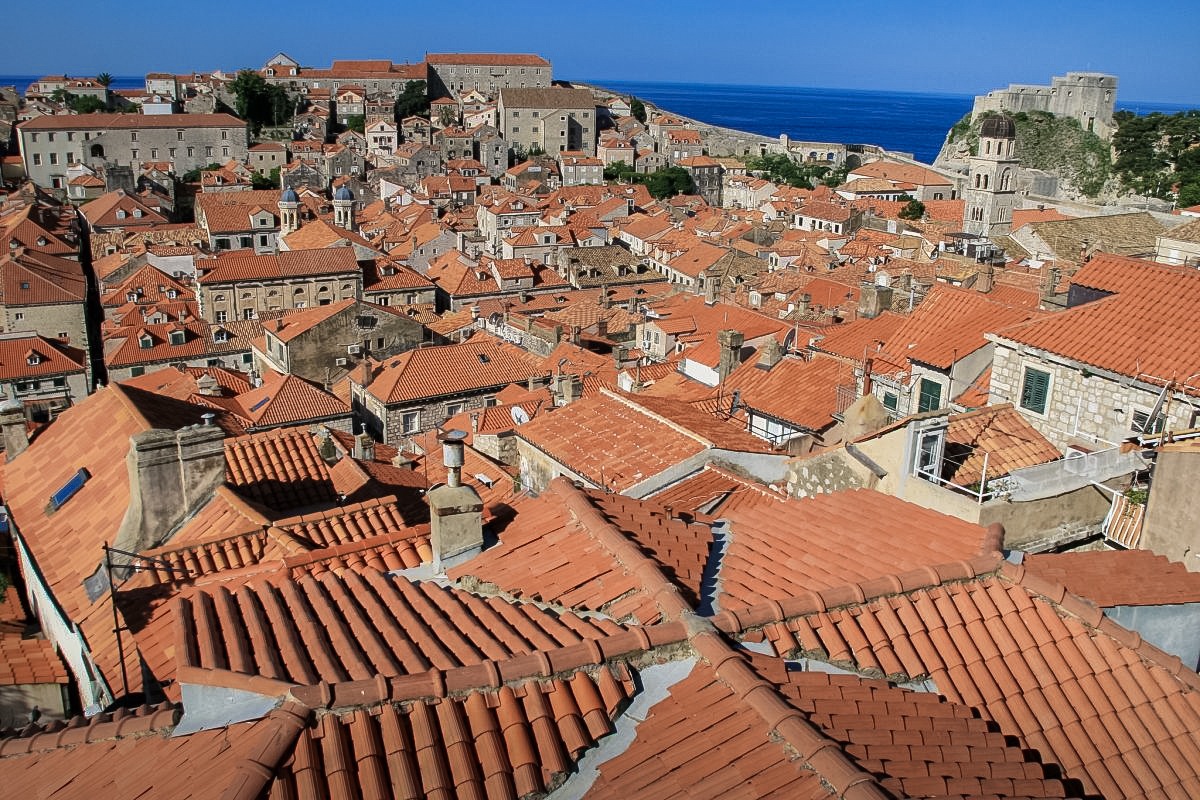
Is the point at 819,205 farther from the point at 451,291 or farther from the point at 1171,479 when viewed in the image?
the point at 1171,479

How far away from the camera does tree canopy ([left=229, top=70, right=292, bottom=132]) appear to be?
119m

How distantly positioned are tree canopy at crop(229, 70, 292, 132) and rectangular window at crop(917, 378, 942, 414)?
381ft

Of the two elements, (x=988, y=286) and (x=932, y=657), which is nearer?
(x=932, y=657)

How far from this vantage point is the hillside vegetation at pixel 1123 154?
253 feet

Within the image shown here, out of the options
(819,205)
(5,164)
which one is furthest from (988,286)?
(5,164)

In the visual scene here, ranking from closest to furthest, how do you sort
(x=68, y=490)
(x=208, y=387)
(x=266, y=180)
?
(x=68, y=490)
(x=208, y=387)
(x=266, y=180)

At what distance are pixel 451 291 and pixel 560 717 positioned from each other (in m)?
52.7

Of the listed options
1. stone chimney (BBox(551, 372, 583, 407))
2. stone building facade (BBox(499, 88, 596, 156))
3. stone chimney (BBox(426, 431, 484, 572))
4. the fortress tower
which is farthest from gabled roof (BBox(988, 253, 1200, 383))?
stone building facade (BBox(499, 88, 596, 156))

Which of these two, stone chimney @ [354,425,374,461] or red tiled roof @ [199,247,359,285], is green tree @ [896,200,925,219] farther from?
stone chimney @ [354,425,374,461]

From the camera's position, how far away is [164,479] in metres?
11.0

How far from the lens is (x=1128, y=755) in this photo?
6.07 meters

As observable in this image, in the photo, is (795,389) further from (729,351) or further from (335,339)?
(335,339)

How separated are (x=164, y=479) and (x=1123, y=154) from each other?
89.5 metres

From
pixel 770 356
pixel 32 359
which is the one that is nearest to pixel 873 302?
pixel 770 356
